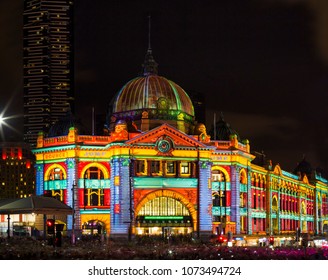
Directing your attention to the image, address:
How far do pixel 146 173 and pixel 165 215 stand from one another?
22.5 ft

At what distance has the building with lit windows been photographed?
126 m

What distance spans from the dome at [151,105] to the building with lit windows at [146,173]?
16cm

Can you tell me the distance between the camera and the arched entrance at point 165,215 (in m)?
126

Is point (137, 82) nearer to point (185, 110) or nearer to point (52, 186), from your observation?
point (185, 110)

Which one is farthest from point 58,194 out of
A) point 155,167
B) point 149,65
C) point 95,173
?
point 149,65

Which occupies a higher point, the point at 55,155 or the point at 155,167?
the point at 55,155

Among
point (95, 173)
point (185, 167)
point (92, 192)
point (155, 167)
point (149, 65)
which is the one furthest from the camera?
point (149, 65)

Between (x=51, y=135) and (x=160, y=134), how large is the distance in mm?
21023

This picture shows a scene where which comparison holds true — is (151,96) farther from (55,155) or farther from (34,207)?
(34,207)

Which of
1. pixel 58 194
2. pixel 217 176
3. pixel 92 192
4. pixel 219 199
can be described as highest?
pixel 217 176

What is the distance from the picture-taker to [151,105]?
448 feet

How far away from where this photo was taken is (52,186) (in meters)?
132

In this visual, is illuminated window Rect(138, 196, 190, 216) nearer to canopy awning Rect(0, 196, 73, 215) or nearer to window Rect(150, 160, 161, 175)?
window Rect(150, 160, 161, 175)
